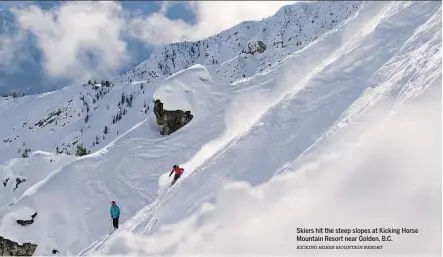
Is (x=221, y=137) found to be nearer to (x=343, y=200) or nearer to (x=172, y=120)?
(x=172, y=120)

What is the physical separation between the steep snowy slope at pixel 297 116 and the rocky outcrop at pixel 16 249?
26.0ft

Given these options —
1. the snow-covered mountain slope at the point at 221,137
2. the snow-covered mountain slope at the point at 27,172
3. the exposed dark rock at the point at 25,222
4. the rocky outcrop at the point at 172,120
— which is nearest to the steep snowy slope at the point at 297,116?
the snow-covered mountain slope at the point at 221,137

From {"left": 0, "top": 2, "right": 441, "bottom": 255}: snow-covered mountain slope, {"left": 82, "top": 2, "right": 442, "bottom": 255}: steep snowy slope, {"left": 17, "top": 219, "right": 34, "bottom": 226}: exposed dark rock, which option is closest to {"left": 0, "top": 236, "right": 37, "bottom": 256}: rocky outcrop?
{"left": 0, "top": 2, "right": 441, "bottom": 255}: snow-covered mountain slope

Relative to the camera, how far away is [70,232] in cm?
2655

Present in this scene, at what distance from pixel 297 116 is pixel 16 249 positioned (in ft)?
55.3

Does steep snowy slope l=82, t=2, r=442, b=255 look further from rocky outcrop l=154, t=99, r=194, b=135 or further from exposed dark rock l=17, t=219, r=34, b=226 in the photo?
exposed dark rock l=17, t=219, r=34, b=226

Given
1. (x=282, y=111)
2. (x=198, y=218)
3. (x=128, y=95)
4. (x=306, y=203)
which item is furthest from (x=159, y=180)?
(x=128, y=95)

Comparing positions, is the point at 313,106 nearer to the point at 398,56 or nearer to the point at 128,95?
the point at 398,56

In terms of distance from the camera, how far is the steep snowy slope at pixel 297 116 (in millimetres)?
17116

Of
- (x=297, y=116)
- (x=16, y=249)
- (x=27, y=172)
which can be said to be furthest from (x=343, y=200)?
(x=27, y=172)

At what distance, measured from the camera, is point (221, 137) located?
A: 1196 inches

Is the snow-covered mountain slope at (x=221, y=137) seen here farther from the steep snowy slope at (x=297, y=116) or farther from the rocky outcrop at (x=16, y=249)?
the rocky outcrop at (x=16, y=249)

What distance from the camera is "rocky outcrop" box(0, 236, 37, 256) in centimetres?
2638

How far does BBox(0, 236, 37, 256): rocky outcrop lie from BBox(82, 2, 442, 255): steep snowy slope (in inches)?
312
